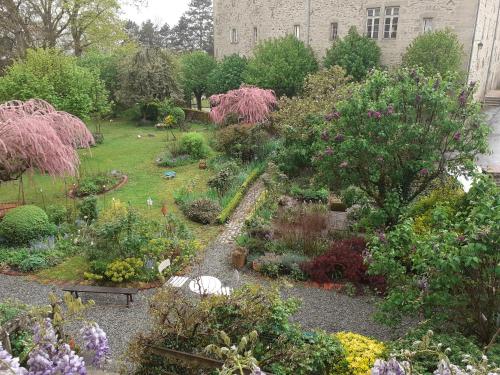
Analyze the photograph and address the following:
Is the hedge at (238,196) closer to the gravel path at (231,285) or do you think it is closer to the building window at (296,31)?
the gravel path at (231,285)

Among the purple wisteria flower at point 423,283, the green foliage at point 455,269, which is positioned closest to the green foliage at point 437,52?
the green foliage at point 455,269

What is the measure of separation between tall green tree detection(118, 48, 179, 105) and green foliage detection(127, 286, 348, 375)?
73.5 ft

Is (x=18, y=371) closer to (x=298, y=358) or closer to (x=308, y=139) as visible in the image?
(x=298, y=358)

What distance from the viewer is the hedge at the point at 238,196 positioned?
12.5 metres

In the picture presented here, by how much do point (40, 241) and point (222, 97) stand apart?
12.9 metres

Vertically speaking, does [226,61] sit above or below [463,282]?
above

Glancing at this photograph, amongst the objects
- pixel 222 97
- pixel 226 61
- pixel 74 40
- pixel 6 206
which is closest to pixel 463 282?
pixel 6 206

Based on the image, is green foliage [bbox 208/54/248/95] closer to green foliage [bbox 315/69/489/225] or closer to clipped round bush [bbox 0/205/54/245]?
clipped round bush [bbox 0/205/54/245]

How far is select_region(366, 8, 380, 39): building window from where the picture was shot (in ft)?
80.5

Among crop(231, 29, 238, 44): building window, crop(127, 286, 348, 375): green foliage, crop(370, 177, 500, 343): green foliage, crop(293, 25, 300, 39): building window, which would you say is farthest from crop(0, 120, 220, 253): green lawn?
crop(231, 29, 238, 44): building window

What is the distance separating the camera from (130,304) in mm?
8328

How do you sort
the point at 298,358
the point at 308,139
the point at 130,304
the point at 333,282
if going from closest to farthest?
the point at 298,358 → the point at 130,304 → the point at 333,282 → the point at 308,139

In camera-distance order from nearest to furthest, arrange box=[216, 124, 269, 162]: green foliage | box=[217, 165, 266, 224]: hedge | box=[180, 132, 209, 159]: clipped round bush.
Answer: box=[217, 165, 266, 224]: hedge < box=[216, 124, 269, 162]: green foliage < box=[180, 132, 209, 159]: clipped round bush

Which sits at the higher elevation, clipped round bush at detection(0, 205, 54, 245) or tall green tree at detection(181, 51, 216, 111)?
tall green tree at detection(181, 51, 216, 111)
